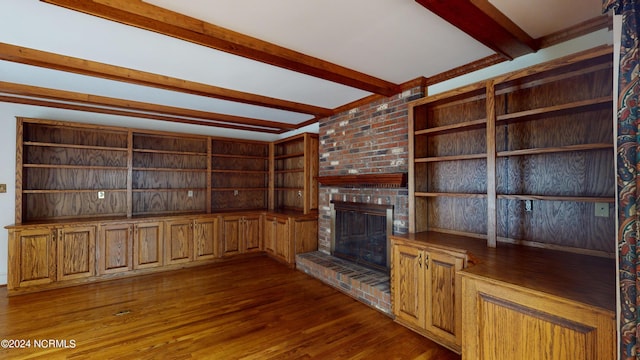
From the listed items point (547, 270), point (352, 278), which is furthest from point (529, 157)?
point (352, 278)

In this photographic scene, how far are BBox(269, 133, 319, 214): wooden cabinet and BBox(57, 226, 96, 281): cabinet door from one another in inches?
114

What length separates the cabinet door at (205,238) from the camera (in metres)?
4.84

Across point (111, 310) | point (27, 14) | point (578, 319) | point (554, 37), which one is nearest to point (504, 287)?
point (578, 319)

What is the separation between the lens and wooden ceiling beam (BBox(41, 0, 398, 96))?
1.78m

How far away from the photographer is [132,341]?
2.52 m

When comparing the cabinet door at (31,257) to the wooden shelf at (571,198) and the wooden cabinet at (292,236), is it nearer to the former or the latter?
the wooden cabinet at (292,236)

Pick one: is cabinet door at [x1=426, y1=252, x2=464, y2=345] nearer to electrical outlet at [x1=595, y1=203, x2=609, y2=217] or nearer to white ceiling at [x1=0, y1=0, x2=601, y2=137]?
electrical outlet at [x1=595, y1=203, x2=609, y2=217]

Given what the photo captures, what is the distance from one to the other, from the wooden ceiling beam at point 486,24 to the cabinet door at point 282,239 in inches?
142

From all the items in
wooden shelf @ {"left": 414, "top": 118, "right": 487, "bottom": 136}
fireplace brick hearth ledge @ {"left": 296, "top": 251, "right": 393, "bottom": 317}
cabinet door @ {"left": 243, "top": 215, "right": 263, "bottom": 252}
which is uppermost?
wooden shelf @ {"left": 414, "top": 118, "right": 487, "bottom": 136}

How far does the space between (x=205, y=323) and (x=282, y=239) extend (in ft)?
6.96

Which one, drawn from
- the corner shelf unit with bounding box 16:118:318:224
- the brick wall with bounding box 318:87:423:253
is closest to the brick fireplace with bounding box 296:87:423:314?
the brick wall with bounding box 318:87:423:253

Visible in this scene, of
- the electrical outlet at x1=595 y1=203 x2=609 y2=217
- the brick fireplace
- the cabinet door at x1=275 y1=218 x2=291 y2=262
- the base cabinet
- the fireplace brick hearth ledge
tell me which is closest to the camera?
the electrical outlet at x1=595 y1=203 x2=609 y2=217

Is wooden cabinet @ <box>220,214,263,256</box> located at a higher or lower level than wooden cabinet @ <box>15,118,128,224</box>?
lower

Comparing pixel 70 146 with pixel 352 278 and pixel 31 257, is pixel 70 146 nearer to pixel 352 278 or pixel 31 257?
pixel 31 257
